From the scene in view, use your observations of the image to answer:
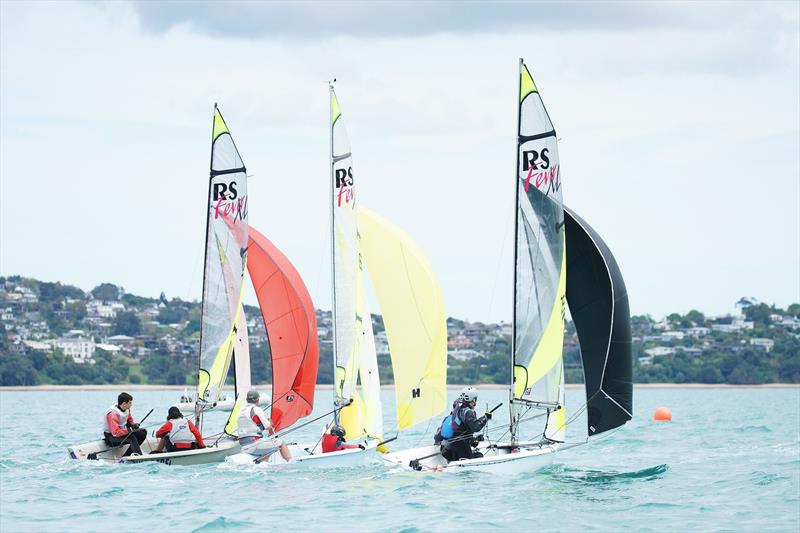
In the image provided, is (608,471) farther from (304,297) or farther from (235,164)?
(235,164)

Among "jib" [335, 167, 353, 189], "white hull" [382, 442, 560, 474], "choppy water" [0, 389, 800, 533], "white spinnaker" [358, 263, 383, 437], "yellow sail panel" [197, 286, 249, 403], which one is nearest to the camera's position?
"choppy water" [0, 389, 800, 533]

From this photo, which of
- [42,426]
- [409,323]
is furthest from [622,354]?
[42,426]

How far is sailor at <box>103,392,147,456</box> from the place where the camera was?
2200 cm

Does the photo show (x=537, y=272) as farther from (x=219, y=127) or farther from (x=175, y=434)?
(x=219, y=127)

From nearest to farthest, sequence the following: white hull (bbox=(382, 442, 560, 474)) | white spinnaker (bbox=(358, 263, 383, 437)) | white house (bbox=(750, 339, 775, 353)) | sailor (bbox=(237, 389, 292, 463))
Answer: white hull (bbox=(382, 442, 560, 474)) → sailor (bbox=(237, 389, 292, 463)) → white spinnaker (bbox=(358, 263, 383, 437)) → white house (bbox=(750, 339, 775, 353))

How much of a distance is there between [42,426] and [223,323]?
1850 cm

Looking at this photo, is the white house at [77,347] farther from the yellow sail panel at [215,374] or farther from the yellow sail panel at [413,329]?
the yellow sail panel at [413,329]

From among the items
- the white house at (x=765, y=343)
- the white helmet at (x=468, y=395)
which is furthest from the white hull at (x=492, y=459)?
the white house at (x=765, y=343)

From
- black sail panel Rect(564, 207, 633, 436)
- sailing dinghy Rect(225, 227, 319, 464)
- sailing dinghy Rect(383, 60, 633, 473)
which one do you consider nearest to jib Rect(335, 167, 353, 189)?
sailing dinghy Rect(225, 227, 319, 464)

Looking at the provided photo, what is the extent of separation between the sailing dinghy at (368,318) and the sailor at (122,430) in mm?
2594

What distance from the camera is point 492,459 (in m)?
19.8

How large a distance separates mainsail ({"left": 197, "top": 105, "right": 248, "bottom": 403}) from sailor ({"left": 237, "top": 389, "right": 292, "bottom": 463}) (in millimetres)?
1875

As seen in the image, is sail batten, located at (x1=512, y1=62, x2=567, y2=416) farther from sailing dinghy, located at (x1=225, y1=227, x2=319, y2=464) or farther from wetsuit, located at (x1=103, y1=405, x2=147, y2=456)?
wetsuit, located at (x1=103, y1=405, x2=147, y2=456)

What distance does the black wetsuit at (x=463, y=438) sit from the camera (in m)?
19.9
